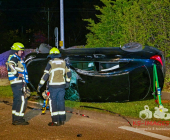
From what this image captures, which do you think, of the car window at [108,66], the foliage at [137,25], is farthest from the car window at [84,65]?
the foliage at [137,25]

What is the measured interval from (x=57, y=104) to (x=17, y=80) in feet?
3.23

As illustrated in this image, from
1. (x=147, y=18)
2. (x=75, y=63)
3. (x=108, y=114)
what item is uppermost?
(x=147, y=18)

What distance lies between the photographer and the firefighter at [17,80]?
264 inches

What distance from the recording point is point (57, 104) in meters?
6.78

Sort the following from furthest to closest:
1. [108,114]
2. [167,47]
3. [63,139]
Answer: [167,47], [108,114], [63,139]

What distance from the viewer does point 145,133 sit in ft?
19.6

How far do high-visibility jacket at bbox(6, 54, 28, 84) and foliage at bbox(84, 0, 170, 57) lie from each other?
5.84m

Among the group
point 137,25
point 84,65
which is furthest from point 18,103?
point 137,25

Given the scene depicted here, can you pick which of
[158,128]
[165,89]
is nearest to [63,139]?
[158,128]

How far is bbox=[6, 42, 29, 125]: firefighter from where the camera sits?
6.70 meters

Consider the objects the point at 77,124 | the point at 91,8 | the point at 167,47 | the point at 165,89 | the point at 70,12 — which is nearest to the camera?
the point at 77,124

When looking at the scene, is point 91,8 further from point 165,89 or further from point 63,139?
point 63,139

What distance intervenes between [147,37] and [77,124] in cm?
603

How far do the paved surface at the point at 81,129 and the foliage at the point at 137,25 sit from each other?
195 inches
